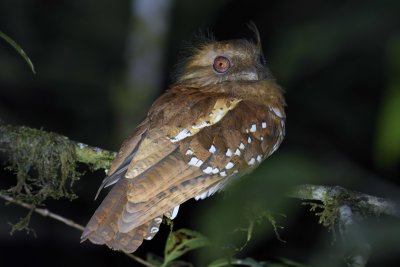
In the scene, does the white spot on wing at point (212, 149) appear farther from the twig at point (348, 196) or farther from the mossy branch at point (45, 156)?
the mossy branch at point (45, 156)

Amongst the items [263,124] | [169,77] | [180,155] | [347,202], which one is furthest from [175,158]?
[169,77]

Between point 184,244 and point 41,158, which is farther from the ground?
point 41,158

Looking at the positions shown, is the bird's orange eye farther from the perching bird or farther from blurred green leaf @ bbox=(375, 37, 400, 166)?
blurred green leaf @ bbox=(375, 37, 400, 166)

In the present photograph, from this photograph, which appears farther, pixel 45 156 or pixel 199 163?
pixel 45 156

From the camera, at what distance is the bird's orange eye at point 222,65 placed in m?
3.60

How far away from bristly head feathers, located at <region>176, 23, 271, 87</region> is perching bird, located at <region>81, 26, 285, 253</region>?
0.61ft

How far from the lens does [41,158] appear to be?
3.16 metres

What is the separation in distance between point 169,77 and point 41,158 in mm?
1322

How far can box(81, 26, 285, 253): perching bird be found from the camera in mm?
2660

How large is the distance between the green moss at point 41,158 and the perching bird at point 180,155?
338mm

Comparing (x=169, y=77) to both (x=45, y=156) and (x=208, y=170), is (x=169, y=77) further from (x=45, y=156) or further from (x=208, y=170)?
(x=208, y=170)

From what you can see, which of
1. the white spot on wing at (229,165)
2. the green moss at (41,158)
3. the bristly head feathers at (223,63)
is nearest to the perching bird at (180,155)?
the white spot on wing at (229,165)

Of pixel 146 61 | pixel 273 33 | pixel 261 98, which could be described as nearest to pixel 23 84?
pixel 146 61

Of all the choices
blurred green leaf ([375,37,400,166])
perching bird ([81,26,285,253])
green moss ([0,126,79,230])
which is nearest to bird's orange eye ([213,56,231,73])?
perching bird ([81,26,285,253])
